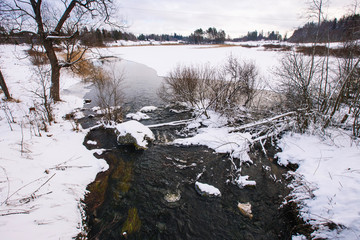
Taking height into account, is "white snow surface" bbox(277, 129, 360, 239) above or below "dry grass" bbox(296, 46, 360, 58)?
below

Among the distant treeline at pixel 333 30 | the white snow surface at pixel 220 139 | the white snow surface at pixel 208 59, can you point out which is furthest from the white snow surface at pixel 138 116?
the distant treeline at pixel 333 30

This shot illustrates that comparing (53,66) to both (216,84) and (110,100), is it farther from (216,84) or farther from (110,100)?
(216,84)

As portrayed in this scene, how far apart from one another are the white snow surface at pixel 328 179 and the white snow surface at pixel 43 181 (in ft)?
17.8

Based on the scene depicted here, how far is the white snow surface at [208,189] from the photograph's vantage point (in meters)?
4.57

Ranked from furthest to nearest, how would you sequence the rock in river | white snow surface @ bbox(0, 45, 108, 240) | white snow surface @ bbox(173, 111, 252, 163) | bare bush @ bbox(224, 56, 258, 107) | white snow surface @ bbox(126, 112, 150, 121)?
bare bush @ bbox(224, 56, 258, 107) < white snow surface @ bbox(126, 112, 150, 121) < white snow surface @ bbox(173, 111, 252, 163) < the rock in river < white snow surface @ bbox(0, 45, 108, 240)

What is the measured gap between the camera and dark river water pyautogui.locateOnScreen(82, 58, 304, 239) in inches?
145

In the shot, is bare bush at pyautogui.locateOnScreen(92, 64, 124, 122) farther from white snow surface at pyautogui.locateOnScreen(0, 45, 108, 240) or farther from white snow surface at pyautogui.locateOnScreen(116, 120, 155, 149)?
white snow surface at pyautogui.locateOnScreen(0, 45, 108, 240)

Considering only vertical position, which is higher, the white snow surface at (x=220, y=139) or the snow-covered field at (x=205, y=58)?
the snow-covered field at (x=205, y=58)

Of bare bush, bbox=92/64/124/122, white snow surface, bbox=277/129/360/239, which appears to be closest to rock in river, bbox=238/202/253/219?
white snow surface, bbox=277/129/360/239

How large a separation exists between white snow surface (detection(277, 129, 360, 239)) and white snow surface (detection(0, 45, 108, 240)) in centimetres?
544

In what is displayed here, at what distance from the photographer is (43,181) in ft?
13.7

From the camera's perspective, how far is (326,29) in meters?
7.15

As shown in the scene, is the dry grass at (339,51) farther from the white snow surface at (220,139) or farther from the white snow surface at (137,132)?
the white snow surface at (137,132)

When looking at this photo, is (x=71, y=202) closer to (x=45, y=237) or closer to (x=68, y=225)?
(x=68, y=225)
